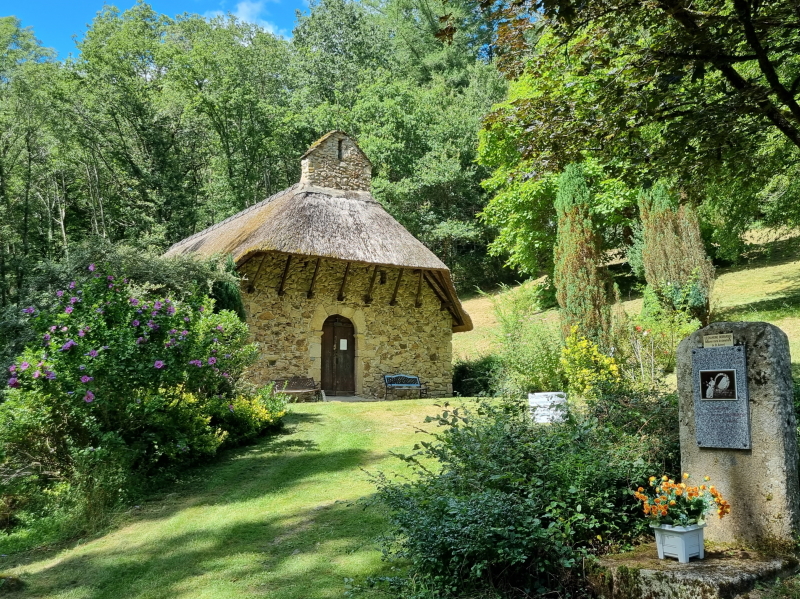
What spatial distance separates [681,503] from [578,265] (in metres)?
9.28

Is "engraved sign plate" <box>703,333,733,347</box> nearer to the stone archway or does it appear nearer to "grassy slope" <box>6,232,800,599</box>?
"grassy slope" <box>6,232,800,599</box>

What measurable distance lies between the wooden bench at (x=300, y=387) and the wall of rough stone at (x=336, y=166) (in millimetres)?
4643

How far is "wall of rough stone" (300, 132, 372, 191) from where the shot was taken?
14258 mm

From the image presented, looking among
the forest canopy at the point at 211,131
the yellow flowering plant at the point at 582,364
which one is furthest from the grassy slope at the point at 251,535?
the forest canopy at the point at 211,131

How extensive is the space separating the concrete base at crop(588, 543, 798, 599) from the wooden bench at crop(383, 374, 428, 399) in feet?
32.5

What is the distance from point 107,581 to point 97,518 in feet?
4.51

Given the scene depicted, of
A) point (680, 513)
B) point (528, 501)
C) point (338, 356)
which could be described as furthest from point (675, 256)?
point (528, 501)

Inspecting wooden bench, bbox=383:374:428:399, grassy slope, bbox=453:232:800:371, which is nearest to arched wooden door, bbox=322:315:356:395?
wooden bench, bbox=383:374:428:399

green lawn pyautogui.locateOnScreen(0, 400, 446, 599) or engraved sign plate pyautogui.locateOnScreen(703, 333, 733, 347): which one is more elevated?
engraved sign plate pyautogui.locateOnScreen(703, 333, 733, 347)

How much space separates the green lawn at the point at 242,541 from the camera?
407cm

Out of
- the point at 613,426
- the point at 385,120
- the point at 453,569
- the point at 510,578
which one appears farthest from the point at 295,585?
the point at 385,120

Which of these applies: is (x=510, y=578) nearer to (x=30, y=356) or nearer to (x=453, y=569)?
(x=453, y=569)

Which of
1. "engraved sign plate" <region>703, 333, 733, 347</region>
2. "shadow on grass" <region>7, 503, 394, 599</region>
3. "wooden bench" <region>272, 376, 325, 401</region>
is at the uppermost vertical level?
"engraved sign plate" <region>703, 333, 733, 347</region>

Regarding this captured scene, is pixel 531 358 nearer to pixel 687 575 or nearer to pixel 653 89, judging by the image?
pixel 653 89
